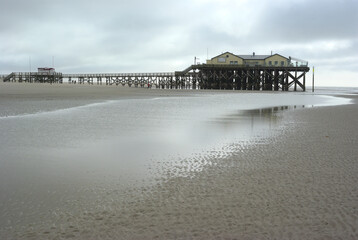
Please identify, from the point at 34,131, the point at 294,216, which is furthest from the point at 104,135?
the point at 294,216

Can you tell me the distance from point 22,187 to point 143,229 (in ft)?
7.19

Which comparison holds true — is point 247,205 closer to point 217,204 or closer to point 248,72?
point 217,204

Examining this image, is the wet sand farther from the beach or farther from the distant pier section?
the distant pier section

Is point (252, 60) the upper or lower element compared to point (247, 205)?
upper

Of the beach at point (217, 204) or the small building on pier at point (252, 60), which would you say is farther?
the small building on pier at point (252, 60)

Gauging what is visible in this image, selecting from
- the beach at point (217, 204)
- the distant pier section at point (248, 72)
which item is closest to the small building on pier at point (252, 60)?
the distant pier section at point (248, 72)

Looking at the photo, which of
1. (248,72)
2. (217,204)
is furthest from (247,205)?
(248,72)

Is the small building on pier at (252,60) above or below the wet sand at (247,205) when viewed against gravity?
above

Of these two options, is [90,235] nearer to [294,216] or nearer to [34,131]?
[294,216]

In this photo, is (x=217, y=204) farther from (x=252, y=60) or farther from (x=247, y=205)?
(x=252, y=60)

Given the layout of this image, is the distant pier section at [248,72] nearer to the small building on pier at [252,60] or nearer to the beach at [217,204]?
the small building on pier at [252,60]

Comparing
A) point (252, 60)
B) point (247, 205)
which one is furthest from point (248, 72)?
point (247, 205)

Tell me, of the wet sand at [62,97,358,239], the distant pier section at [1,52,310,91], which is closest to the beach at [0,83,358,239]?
the wet sand at [62,97,358,239]

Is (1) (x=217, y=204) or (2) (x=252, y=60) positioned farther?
(2) (x=252, y=60)
